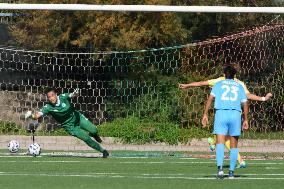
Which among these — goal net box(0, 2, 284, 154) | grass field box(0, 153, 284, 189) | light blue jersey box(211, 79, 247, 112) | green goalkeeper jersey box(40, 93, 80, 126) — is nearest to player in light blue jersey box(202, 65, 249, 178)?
light blue jersey box(211, 79, 247, 112)

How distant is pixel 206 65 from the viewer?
29.7 m

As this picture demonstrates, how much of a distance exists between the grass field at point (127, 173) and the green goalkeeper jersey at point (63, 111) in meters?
1.19

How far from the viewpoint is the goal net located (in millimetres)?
29359

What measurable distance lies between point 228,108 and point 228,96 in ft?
0.64

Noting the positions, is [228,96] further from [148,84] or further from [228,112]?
[148,84]

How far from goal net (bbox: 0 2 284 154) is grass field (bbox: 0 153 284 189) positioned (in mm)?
7330

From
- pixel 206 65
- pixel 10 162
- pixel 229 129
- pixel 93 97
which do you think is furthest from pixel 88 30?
pixel 229 129

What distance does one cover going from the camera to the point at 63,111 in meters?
22.7

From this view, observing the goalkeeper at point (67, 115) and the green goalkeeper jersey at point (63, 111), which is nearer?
the goalkeeper at point (67, 115)

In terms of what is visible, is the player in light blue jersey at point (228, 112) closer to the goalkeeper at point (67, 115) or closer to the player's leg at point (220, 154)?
the player's leg at point (220, 154)

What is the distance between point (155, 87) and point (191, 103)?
1523 millimetres

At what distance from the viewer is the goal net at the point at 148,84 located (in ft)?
96.3

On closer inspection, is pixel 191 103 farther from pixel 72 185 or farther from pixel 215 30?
pixel 72 185

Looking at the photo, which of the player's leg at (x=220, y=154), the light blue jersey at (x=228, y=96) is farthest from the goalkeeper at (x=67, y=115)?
the light blue jersey at (x=228, y=96)
